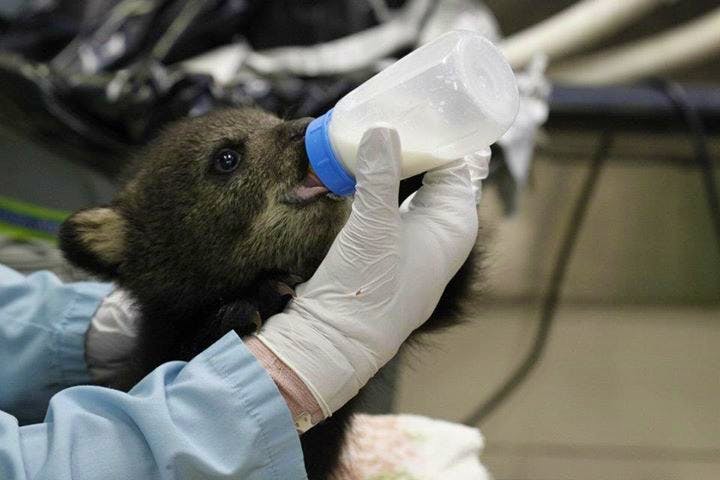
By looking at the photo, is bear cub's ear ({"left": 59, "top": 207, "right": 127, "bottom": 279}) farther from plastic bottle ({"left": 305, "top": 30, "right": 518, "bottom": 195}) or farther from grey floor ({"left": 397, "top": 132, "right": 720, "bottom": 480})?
grey floor ({"left": 397, "top": 132, "right": 720, "bottom": 480})

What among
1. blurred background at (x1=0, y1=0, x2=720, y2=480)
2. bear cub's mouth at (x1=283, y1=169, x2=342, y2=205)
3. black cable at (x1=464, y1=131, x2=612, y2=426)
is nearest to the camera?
bear cub's mouth at (x1=283, y1=169, x2=342, y2=205)

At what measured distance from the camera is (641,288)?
2906 mm

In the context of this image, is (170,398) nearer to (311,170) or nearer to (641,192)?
(311,170)

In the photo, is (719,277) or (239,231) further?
(719,277)

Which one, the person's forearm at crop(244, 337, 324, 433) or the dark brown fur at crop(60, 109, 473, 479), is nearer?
the person's forearm at crop(244, 337, 324, 433)

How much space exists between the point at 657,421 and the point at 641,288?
880 mm

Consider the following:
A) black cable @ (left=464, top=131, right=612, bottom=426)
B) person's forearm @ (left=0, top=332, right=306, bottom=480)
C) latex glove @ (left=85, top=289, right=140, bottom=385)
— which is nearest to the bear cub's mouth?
person's forearm @ (left=0, top=332, right=306, bottom=480)

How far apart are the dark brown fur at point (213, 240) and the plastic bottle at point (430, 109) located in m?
0.10

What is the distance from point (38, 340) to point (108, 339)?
107mm

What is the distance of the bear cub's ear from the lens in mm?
1202

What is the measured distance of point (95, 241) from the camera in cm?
121

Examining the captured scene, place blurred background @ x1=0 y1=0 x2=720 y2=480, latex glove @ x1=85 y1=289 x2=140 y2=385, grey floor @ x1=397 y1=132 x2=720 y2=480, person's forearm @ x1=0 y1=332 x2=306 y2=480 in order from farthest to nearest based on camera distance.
Result: blurred background @ x1=0 y1=0 x2=720 y2=480
grey floor @ x1=397 y1=132 x2=720 y2=480
latex glove @ x1=85 y1=289 x2=140 y2=385
person's forearm @ x1=0 y1=332 x2=306 y2=480

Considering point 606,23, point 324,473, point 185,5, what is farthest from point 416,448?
point 606,23

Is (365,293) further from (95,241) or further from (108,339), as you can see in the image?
(108,339)
